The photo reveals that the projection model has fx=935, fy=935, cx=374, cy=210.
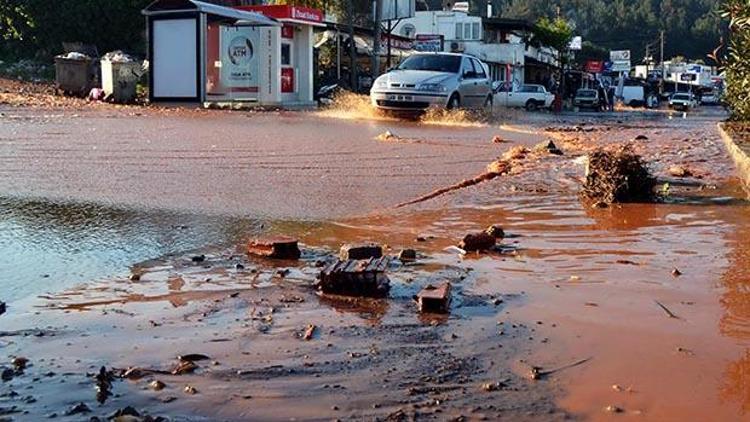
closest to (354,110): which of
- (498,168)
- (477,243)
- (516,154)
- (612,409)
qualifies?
(516,154)

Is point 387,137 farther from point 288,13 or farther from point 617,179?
point 288,13

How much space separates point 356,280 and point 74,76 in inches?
951

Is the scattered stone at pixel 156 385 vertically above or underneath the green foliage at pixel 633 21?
underneath

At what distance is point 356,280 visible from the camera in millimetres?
4746

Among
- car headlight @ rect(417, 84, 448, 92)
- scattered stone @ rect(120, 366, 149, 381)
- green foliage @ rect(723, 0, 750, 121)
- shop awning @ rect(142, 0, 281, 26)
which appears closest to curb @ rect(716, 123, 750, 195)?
green foliage @ rect(723, 0, 750, 121)

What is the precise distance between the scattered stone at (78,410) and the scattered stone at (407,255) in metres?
2.71

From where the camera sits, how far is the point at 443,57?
21.4m

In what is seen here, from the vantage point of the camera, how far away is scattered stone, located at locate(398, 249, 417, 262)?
5559 millimetres

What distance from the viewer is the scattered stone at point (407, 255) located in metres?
5.56

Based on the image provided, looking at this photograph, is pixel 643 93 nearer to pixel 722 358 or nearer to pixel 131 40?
pixel 131 40

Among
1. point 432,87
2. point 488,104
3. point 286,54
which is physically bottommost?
point 488,104

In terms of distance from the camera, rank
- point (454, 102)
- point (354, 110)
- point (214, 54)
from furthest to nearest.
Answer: point (214, 54)
point (354, 110)
point (454, 102)

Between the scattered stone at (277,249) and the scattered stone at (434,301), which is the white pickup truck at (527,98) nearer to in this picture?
the scattered stone at (277,249)

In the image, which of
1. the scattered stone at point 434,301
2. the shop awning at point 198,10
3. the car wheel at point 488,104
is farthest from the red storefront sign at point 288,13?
the scattered stone at point 434,301
